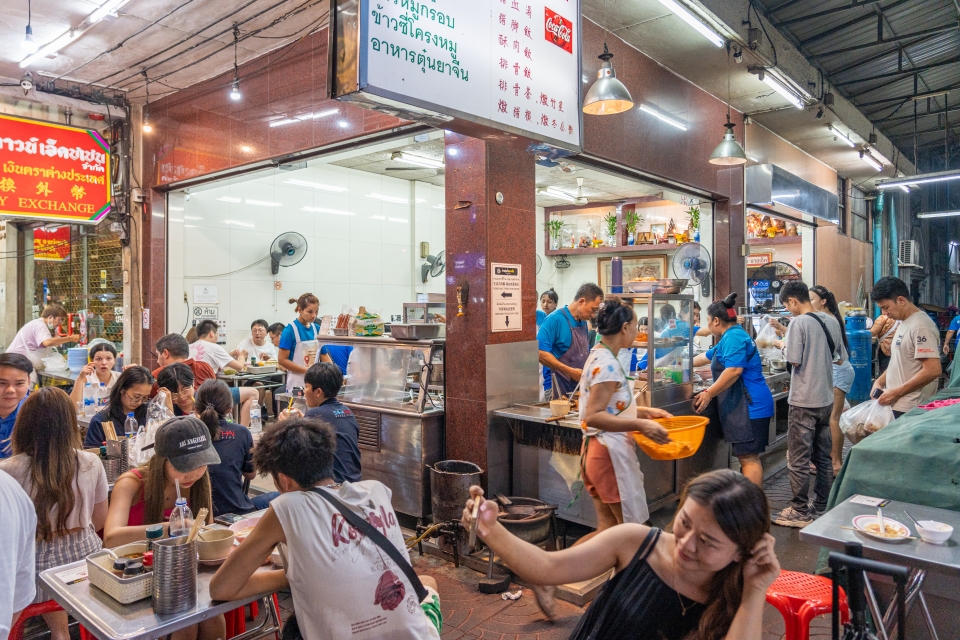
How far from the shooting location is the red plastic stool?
7.99 feet

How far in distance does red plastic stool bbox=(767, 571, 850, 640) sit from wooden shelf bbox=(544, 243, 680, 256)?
9.01m

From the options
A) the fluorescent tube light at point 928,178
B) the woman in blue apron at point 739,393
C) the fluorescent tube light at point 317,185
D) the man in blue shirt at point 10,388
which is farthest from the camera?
the fluorescent tube light at point 928,178

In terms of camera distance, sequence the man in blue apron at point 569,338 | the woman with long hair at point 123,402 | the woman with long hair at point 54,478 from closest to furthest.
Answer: the woman with long hair at point 54,478 < the woman with long hair at point 123,402 < the man in blue apron at point 569,338

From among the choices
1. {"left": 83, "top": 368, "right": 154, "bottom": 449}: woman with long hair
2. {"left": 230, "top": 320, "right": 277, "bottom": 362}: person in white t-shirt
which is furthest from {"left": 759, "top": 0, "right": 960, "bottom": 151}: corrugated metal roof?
{"left": 230, "top": 320, "right": 277, "bottom": 362}: person in white t-shirt

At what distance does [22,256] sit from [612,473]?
10977 mm

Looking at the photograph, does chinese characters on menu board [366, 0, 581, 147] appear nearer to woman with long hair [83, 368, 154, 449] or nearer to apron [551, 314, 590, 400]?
apron [551, 314, 590, 400]

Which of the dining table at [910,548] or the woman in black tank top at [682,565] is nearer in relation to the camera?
the woman in black tank top at [682,565]

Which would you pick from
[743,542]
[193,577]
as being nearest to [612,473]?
[743,542]

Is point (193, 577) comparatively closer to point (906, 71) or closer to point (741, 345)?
point (741, 345)

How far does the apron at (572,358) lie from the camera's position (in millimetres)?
5543

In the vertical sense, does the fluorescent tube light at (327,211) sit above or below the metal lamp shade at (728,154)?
above

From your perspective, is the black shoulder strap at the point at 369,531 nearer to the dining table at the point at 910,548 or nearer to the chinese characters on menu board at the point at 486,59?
the dining table at the point at 910,548

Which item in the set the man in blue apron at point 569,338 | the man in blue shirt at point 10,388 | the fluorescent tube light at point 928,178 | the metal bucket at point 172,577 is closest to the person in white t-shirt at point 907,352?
the man in blue apron at point 569,338

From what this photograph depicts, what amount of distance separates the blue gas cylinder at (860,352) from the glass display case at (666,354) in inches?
249
